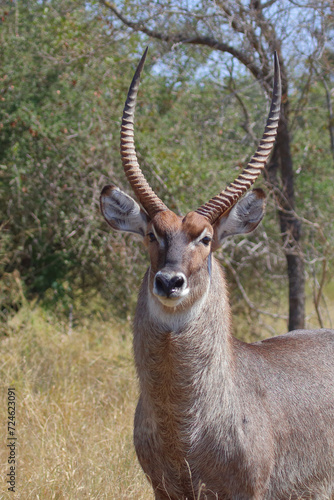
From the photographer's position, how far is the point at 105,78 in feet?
27.1

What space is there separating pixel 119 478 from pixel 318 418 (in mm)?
1384

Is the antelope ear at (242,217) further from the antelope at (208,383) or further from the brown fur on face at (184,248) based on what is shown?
the brown fur on face at (184,248)

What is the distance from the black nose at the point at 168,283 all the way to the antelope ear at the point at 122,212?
2.32 ft

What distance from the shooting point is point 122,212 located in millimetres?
3721

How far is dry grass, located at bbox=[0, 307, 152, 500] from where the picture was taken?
3984 millimetres

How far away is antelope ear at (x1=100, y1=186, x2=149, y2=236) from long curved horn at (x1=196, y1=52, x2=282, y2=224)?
0.38 metres

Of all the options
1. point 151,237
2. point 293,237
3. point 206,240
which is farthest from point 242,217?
point 293,237

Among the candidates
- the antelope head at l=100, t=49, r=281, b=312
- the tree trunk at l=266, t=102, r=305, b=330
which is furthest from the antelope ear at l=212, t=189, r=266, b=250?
the tree trunk at l=266, t=102, r=305, b=330

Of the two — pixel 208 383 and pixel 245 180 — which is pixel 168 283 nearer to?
pixel 208 383

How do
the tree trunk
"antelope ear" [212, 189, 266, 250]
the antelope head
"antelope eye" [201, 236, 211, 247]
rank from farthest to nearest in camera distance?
the tree trunk → "antelope ear" [212, 189, 266, 250] → "antelope eye" [201, 236, 211, 247] → the antelope head

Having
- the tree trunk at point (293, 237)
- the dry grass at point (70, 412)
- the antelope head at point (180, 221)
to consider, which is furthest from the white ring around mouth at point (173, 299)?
the tree trunk at point (293, 237)

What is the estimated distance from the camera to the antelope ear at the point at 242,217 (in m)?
3.65

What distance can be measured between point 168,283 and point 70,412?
8.56 feet

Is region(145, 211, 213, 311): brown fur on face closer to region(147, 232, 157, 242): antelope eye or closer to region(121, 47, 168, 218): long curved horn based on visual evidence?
region(147, 232, 157, 242): antelope eye
